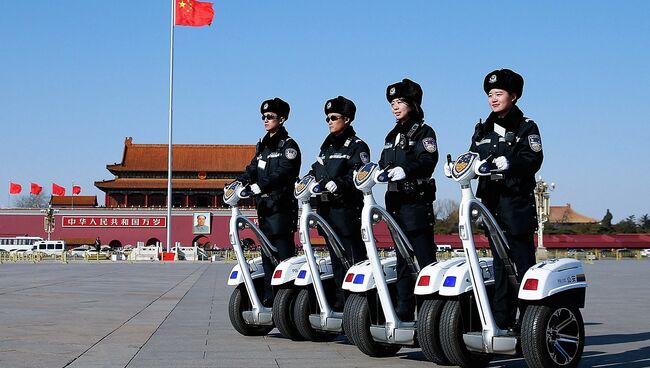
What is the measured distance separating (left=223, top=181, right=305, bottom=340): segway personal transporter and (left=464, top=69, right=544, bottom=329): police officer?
90.6 inches

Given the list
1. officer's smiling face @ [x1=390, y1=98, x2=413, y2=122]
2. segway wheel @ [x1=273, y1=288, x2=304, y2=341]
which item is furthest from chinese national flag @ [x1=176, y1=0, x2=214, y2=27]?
officer's smiling face @ [x1=390, y1=98, x2=413, y2=122]

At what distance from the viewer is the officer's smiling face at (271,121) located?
811 cm

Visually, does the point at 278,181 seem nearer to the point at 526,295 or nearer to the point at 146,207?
the point at 526,295

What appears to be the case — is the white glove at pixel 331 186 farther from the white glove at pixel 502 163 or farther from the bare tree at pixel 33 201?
the bare tree at pixel 33 201

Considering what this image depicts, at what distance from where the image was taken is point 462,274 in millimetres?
5668

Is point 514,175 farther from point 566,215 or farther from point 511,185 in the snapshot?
point 566,215

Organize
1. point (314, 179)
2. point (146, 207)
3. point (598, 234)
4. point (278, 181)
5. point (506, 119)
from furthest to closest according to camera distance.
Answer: point (598, 234)
point (146, 207)
point (278, 181)
point (314, 179)
point (506, 119)

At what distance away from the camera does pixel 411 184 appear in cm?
633

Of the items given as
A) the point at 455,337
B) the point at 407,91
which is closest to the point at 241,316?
the point at 407,91

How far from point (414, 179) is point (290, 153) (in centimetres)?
187

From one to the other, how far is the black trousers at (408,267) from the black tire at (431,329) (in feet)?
1.97

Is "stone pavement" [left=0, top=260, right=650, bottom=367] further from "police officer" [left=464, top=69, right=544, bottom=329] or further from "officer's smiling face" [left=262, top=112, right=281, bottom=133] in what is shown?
"officer's smiling face" [left=262, top=112, right=281, bottom=133]

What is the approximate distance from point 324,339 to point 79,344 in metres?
Result: 1.98

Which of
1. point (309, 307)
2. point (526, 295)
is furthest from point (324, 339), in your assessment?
point (526, 295)
